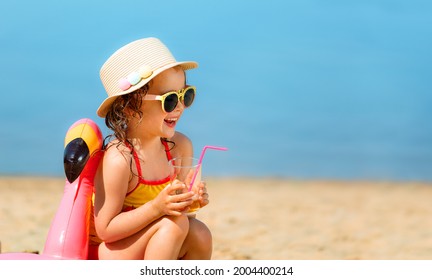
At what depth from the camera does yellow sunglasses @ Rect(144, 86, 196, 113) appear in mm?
2816

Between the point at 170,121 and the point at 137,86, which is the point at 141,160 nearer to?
the point at 170,121

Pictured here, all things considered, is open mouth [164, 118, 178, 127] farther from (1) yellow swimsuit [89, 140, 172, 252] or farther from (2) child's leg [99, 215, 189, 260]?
(2) child's leg [99, 215, 189, 260]

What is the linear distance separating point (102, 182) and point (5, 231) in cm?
342

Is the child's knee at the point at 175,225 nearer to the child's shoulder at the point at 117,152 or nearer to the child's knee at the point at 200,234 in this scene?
the child's knee at the point at 200,234

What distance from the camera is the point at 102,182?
2.88 m

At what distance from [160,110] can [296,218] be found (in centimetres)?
454

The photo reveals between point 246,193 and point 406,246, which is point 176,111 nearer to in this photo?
point 406,246

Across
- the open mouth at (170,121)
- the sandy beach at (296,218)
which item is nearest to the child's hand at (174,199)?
the open mouth at (170,121)

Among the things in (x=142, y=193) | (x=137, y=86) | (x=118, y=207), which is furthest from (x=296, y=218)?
(x=137, y=86)

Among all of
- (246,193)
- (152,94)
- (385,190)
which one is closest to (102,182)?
(152,94)

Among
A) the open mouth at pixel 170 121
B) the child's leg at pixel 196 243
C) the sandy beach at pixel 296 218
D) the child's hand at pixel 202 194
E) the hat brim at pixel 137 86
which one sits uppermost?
the sandy beach at pixel 296 218

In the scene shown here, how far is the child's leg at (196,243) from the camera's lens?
9.94 ft

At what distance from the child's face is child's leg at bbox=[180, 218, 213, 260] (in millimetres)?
454

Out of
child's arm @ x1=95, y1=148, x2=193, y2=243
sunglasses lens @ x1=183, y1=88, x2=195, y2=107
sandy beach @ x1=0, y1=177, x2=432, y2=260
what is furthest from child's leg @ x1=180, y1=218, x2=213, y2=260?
sandy beach @ x1=0, y1=177, x2=432, y2=260
